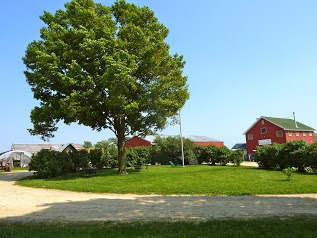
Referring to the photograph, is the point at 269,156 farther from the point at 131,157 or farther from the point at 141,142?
the point at 141,142

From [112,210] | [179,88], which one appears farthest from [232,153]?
[112,210]

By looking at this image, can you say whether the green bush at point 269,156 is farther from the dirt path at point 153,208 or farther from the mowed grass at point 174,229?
the mowed grass at point 174,229

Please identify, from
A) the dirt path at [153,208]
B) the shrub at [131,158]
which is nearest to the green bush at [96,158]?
the shrub at [131,158]

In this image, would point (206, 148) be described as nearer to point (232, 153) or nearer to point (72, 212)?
point (232, 153)

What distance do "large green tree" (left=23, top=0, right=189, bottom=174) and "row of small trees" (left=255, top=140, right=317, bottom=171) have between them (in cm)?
915

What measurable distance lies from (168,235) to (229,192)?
7.98 metres

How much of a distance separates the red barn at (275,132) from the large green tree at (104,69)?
3933 centimetres

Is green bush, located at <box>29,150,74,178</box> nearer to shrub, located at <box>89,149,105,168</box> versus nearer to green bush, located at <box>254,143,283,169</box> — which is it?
shrub, located at <box>89,149,105,168</box>

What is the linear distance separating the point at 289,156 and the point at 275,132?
116ft

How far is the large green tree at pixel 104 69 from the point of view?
21.2 m

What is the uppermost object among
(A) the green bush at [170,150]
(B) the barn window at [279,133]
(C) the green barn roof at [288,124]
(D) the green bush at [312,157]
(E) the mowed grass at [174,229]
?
(C) the green barn roof at [288,124]

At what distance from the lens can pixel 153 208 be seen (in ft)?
34.3

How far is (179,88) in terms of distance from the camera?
25.0m

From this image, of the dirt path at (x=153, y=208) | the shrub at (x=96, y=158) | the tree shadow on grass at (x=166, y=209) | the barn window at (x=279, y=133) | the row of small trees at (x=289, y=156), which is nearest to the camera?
the tree shadow on grass at (x=166, y=209)
